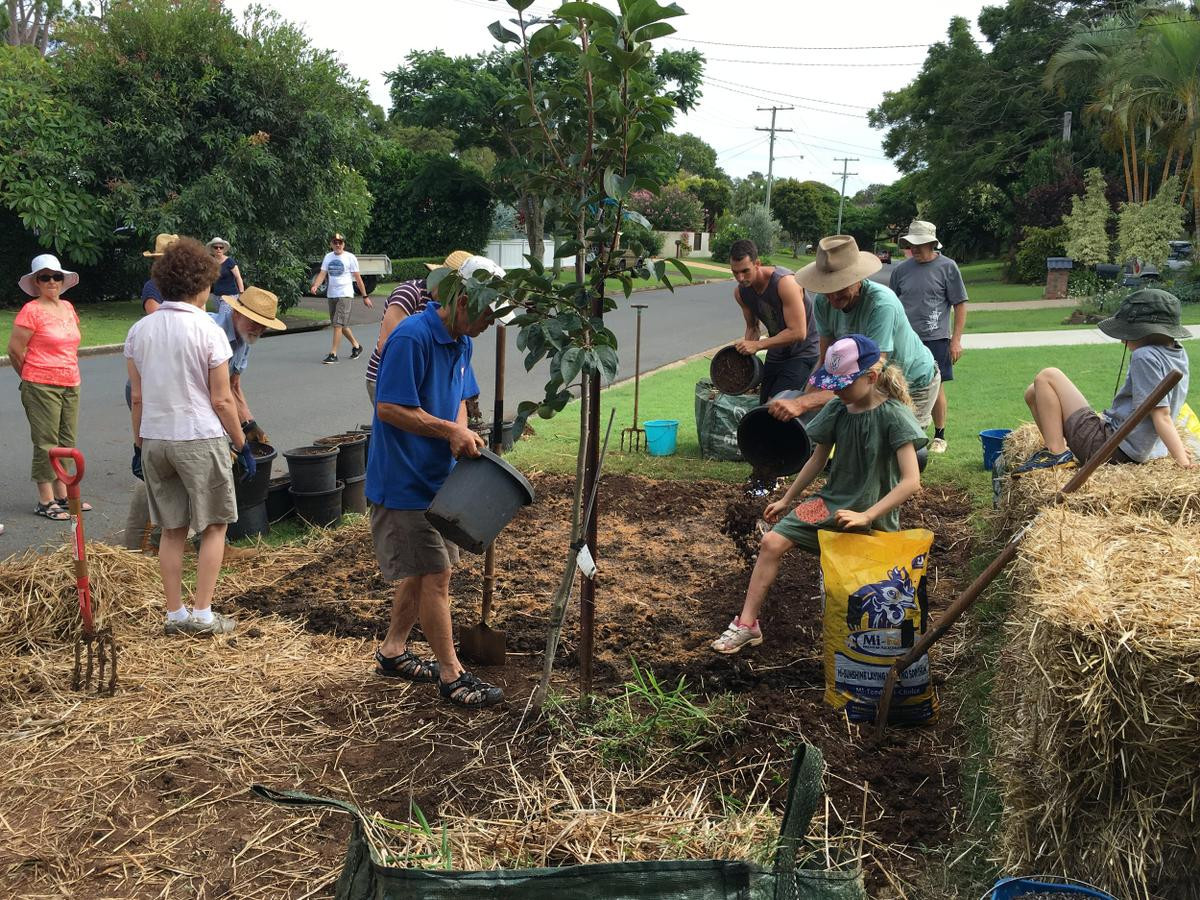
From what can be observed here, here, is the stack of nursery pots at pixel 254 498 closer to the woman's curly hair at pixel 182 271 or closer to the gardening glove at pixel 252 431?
the gardening glove at pixel 252 431

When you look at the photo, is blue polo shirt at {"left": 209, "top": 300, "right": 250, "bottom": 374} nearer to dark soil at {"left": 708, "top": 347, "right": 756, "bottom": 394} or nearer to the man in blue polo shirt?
the man in blue polo shirt

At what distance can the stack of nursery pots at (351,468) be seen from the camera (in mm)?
7133

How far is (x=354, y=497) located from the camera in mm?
7305

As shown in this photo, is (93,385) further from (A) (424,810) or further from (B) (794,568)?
(A) (424,810)

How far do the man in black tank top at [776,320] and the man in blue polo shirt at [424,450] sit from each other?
10.4 feet

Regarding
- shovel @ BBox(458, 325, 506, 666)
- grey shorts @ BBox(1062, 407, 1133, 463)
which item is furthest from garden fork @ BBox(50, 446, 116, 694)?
grey shorts @ BBox(1062, 407, 1133, 463)

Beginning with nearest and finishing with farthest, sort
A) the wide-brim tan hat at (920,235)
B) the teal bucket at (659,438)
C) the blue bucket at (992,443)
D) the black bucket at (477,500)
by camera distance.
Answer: the black bucket at (477,500) < the blue bucket at (992,443) < the wide-brim tan hat at (920,235) < the teal bucket at (659,438)

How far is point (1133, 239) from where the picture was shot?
24.7 metres

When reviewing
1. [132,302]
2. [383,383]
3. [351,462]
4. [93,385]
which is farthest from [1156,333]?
[132,302]

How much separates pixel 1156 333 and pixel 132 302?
71.0 ft

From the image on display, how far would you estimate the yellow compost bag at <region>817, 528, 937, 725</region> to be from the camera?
3.94 m

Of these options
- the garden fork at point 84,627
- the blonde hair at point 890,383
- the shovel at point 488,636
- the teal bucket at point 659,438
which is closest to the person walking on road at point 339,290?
the teal bucket at point 659,438

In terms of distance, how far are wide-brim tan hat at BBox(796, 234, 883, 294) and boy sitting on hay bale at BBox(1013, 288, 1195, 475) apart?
125cm

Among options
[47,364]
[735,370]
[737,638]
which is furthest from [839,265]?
[47,364]
